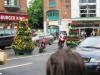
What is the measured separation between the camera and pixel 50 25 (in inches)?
3246

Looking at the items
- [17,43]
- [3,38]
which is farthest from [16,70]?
[3,38]

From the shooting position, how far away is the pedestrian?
290 cm

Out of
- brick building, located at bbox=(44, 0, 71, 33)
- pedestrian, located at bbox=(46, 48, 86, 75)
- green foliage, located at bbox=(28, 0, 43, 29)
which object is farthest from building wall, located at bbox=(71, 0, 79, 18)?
pedestrian, located at bbox=(46, 48, 86, 75)

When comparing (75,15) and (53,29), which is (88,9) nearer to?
(75,15)

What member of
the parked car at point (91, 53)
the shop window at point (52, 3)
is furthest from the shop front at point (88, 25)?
the parked car at point (91, 53)

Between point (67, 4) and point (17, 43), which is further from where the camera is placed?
point (67, 4)

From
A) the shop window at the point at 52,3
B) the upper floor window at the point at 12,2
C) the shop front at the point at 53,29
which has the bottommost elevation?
the shop front at the point at 53,29

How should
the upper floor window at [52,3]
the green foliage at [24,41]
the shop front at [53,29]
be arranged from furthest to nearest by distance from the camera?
the upper floor window at [52,3], the shop front at [53,29], the green foliage at [24,41]

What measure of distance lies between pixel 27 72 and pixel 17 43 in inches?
418

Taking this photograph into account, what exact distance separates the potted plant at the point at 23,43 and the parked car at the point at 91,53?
1291cm

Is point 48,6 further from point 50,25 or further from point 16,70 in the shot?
point 16,70

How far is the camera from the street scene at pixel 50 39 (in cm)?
303

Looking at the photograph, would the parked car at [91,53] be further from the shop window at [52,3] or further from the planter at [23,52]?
the shop window at [52,3]

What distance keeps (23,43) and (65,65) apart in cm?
2406
